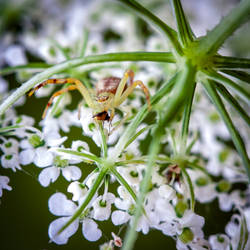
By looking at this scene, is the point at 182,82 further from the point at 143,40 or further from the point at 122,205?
the point at 143,40

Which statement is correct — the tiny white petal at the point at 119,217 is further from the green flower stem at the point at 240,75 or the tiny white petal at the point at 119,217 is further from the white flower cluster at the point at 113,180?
the green flower stem at the point at 240,75

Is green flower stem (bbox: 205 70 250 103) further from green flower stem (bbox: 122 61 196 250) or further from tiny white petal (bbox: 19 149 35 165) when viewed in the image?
tiny white petal (bbox: 19 149 35 165)

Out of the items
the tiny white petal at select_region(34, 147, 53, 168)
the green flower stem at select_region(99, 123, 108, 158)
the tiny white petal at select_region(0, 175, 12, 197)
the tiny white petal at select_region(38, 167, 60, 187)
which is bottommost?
the tiny white petal at select_region(0, 175, 12, 197)

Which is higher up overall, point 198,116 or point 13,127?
point 198,116

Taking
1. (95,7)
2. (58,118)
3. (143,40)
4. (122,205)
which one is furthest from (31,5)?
(122,205)

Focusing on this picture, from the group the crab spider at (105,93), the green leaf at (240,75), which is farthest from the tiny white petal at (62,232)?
the green leaf at (240,75)

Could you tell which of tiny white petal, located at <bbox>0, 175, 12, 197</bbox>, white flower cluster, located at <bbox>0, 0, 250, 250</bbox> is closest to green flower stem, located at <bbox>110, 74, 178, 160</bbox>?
white flower cluster, located at <bbox>0, 0, 250, 250</bbox>
